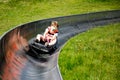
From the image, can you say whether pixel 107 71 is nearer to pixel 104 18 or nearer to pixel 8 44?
pixel 8 44

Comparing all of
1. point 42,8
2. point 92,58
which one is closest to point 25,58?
point 92,58

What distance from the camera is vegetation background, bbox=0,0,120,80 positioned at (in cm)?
1138

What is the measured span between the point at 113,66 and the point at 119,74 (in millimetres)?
827

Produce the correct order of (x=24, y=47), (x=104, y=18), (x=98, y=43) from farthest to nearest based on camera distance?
1. (x=104, y=18)
2. (x=98, y=43)
3. (x=24, y=47)

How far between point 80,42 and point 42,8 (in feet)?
35.7

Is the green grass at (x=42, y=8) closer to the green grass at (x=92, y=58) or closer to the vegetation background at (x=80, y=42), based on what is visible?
the vegetation background at (x=80, y=42)

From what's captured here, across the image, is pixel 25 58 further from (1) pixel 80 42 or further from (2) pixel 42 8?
(2) pixel 42 8

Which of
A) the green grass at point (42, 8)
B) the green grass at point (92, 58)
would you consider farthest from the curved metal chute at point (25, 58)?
the green grass at point (42, 8)

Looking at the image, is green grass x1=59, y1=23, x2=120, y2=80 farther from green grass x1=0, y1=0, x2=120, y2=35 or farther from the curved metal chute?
green grass x1=0, y1=0, x2=120, y2=35

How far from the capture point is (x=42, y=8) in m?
25.7

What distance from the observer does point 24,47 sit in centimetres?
1355

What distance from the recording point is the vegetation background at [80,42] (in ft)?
37.3

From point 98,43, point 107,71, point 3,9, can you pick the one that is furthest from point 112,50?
point 3,9

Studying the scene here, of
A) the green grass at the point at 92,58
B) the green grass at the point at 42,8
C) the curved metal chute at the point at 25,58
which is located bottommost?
the green grass at the point at 42,8
